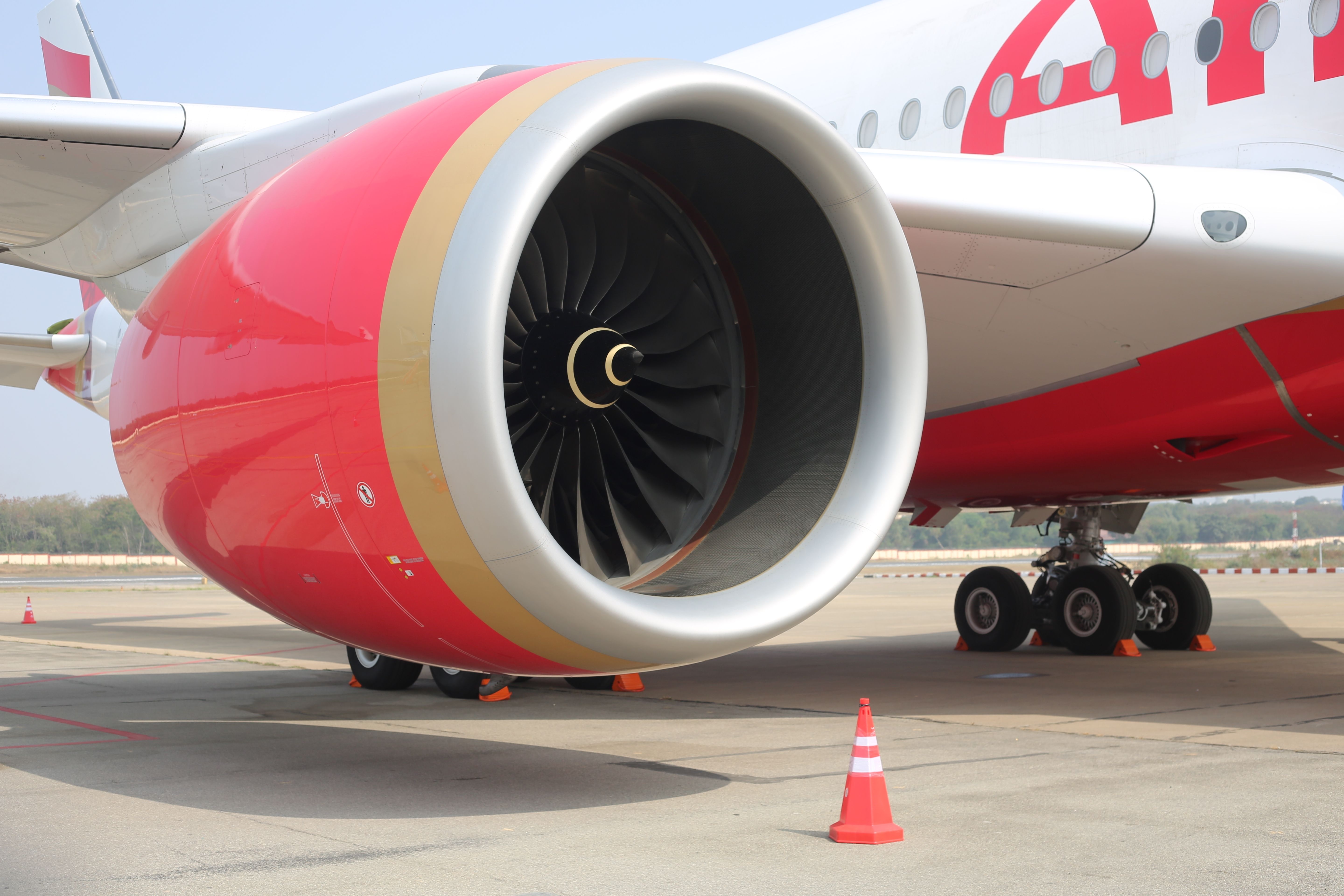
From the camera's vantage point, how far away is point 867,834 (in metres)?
4.30

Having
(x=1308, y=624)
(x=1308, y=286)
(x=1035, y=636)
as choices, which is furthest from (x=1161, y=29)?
(x=1308, y=624)

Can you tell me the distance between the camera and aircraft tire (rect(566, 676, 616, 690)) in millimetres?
9312

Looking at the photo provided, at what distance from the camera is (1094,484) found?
921 cm

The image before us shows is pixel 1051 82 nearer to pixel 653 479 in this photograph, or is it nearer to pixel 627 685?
pixel 653 479

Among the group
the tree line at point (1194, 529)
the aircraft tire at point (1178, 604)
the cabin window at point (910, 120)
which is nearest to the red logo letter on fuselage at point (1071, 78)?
the cabin window at point (910, 120)

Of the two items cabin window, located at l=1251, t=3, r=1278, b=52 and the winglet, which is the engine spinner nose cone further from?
the winglet

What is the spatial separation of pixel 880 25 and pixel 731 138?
4.93 m

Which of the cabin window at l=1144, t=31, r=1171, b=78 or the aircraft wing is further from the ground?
the cabin window at l=1144, t=31, r=1171, b=78

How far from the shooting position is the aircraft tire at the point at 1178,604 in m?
12.0

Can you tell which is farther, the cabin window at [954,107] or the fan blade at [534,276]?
the cabin window at [954,107]

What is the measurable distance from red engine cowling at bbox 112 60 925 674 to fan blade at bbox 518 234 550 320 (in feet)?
0.03

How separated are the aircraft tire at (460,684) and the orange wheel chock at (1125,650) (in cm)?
580

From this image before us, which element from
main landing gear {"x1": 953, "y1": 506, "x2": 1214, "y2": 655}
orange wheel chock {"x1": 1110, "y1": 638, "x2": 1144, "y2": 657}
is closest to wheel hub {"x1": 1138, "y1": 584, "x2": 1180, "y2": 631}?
main landing gear {"x1": 953, "y1": 506, "x2": 1214, "y2": 655}

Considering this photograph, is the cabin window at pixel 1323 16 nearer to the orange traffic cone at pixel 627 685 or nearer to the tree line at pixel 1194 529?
the orange traffic cone at pixel 627 685
